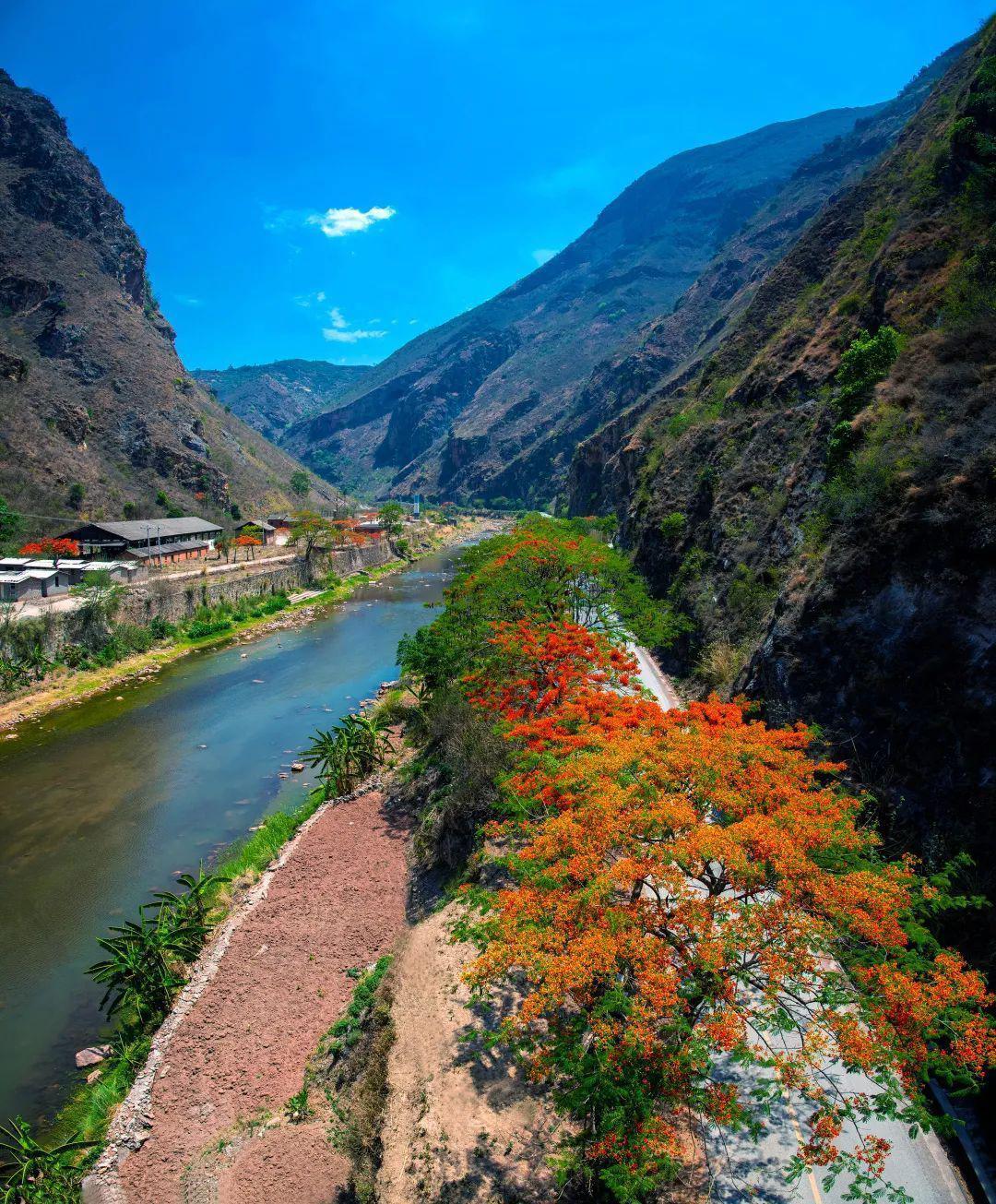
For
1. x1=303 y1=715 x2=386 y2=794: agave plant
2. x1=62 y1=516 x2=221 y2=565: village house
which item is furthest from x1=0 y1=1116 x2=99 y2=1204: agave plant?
x1=62 y1=516 x2=221 y2=565: village house

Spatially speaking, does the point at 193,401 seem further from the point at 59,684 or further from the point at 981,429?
the point at 981,429

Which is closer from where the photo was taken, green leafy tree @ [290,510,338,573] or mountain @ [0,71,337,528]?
green leafy tree @ [290,510,338,573]

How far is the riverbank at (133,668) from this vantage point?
27958mm

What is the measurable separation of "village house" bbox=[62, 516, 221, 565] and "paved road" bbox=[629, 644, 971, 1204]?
173 ft

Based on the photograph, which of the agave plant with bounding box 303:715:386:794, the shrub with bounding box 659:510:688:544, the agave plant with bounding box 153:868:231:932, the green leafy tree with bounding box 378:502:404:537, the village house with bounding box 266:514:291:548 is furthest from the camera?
the green leafy tree with bounding box 378:502:404:537

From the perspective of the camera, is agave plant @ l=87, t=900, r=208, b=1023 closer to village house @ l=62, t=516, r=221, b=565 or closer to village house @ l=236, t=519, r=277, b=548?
village house @ l=62, t=516, r=221, b=565

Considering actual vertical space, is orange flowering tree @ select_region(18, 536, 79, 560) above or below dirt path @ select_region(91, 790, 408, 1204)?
above

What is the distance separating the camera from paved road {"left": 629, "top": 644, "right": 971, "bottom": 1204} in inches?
272

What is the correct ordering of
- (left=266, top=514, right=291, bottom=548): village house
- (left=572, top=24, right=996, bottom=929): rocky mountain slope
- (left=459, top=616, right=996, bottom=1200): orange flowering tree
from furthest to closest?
(left=266, top=514, right=291, bottom=548): village house < (left=572, top=24, right=996, bottom=929): rocky mountain slope < (left=459, top=616, right=996, bottom=1200): orange flowering tree

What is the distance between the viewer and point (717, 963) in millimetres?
6086

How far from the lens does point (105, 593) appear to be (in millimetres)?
34469

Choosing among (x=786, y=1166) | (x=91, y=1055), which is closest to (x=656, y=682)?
(x=786, y=1166)

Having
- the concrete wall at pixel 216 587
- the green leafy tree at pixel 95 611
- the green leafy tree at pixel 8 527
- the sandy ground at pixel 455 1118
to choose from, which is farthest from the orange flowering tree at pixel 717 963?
the green leafy tree at pixel 8 527

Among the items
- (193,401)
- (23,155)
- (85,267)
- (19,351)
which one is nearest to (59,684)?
(19,351)
